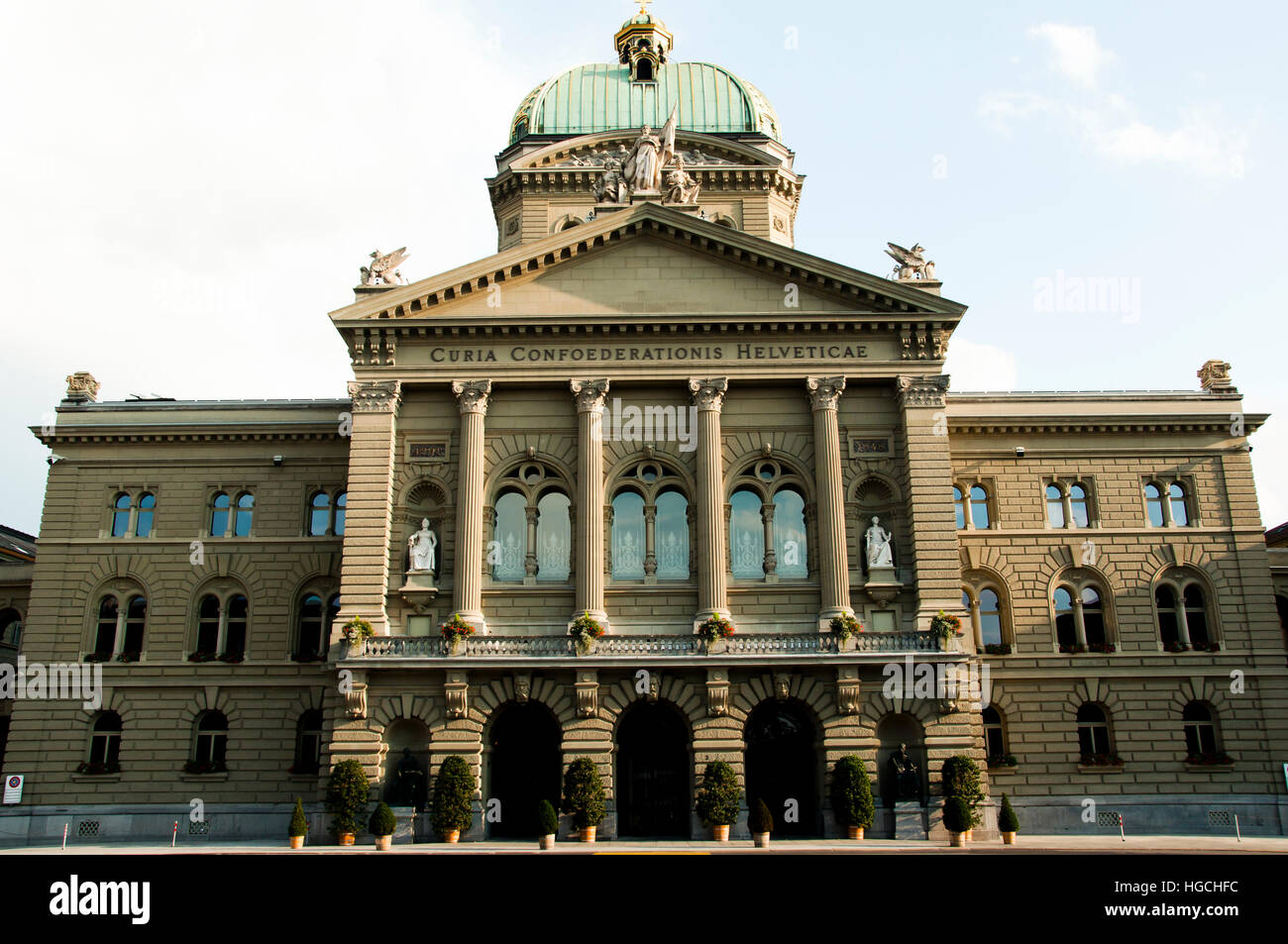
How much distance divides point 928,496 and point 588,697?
12636mm

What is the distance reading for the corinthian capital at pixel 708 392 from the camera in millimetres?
35500

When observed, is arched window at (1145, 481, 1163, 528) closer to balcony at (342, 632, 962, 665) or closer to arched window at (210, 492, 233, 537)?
balcony at (342, 632, 962, 665)

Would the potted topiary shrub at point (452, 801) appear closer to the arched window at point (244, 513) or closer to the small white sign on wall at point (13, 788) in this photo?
the arched window at point (244, 513)

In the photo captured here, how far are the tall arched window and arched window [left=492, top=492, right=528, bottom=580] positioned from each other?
20.5m

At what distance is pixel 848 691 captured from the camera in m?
31.7

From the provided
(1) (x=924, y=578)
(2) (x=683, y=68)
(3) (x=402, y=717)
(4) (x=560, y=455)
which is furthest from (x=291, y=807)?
(2) (x=683, y=68)

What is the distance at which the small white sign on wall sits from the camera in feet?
119

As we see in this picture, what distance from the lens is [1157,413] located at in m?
40.3

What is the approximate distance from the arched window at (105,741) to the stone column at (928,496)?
28204 mm

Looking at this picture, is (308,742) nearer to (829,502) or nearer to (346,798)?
(346,798)

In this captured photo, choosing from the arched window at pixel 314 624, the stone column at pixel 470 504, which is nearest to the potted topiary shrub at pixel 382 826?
the stone column at pixel 470 504

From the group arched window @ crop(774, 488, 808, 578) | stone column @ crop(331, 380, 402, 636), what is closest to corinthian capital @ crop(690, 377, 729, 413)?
arched window @ crop(774, 488, 808, 578)

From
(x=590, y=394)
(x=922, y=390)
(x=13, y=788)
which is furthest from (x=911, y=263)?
(x=13, y=788)
